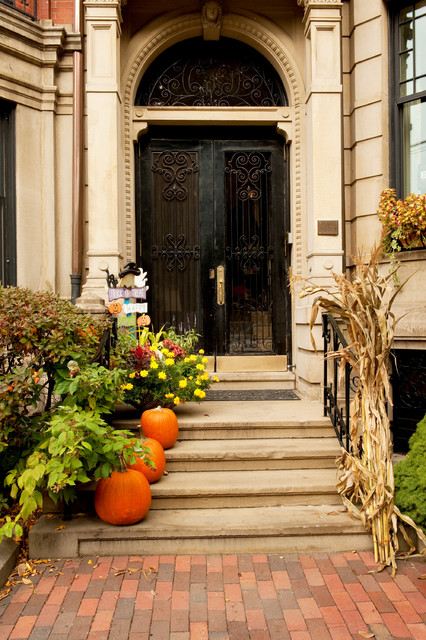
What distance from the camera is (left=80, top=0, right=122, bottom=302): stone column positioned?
584 centimetres

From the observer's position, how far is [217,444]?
4.46 meters

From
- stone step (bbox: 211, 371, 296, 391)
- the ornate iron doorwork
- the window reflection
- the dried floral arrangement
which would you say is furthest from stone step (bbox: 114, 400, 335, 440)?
the ornate iron doorwork

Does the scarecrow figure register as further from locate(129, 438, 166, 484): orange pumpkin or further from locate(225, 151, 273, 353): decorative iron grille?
locate(129, 438, 166, 484): orange pumpkin

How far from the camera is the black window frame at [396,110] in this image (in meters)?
5.77

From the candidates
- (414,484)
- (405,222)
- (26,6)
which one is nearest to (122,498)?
(414,484)

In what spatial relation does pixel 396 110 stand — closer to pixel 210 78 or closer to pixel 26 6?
pixel 210 78

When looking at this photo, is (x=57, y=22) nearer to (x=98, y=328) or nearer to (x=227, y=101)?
(x=227, y=101)

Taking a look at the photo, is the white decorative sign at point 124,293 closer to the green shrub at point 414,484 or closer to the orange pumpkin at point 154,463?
the orange pumpkin at point 154,463

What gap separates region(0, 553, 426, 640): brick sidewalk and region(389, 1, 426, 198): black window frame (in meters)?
4.04

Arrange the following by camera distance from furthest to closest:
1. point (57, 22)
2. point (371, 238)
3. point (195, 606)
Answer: point (57, 22) < point (371, 238) < point (195, 606)

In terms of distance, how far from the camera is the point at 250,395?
5.83 meters

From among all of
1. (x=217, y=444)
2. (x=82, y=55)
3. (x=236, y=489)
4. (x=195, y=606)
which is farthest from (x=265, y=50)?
(x=195, y=606)

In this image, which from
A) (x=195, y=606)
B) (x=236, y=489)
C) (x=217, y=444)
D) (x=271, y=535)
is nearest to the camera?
(x=195, y=606)

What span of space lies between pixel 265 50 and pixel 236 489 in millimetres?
5388
